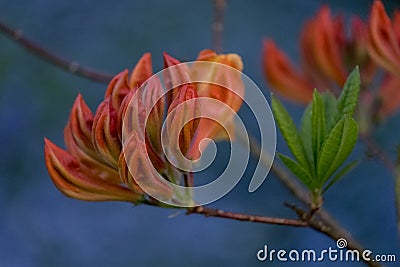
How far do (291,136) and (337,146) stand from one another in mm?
47

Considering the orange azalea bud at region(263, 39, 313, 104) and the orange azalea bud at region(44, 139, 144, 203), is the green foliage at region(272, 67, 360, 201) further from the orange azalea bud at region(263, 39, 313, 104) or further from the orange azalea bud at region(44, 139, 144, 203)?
the orange azalea bud at region(263, 39, 313, 104)

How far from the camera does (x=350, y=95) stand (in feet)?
2.12

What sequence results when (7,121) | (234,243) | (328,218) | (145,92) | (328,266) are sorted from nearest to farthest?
(145,92)
(328,218)
(328,266)
(234,243)
(7,121)

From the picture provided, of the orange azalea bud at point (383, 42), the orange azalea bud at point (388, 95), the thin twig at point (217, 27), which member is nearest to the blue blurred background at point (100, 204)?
the orange azalea bud at point (388, 95)

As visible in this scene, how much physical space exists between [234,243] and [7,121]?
25.7 inches

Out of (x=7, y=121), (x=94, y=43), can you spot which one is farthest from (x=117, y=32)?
(x=7, y=121)

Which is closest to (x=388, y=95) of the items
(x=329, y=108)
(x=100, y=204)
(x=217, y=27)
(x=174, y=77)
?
(x=217, y=27)

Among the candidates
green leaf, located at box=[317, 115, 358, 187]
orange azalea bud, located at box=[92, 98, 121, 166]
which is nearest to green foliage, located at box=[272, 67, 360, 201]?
green leaf, located at box=[317, 115, 358, 187]

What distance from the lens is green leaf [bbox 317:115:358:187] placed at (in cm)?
62

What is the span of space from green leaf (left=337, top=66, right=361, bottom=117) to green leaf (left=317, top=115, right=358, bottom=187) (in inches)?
0.6

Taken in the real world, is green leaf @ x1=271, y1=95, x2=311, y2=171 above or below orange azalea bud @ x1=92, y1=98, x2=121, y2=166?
above

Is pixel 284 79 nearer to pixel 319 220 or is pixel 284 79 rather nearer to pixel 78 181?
pixel 319 220

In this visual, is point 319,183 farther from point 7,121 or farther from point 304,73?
point 7,121

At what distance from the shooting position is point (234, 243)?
1.94 m
